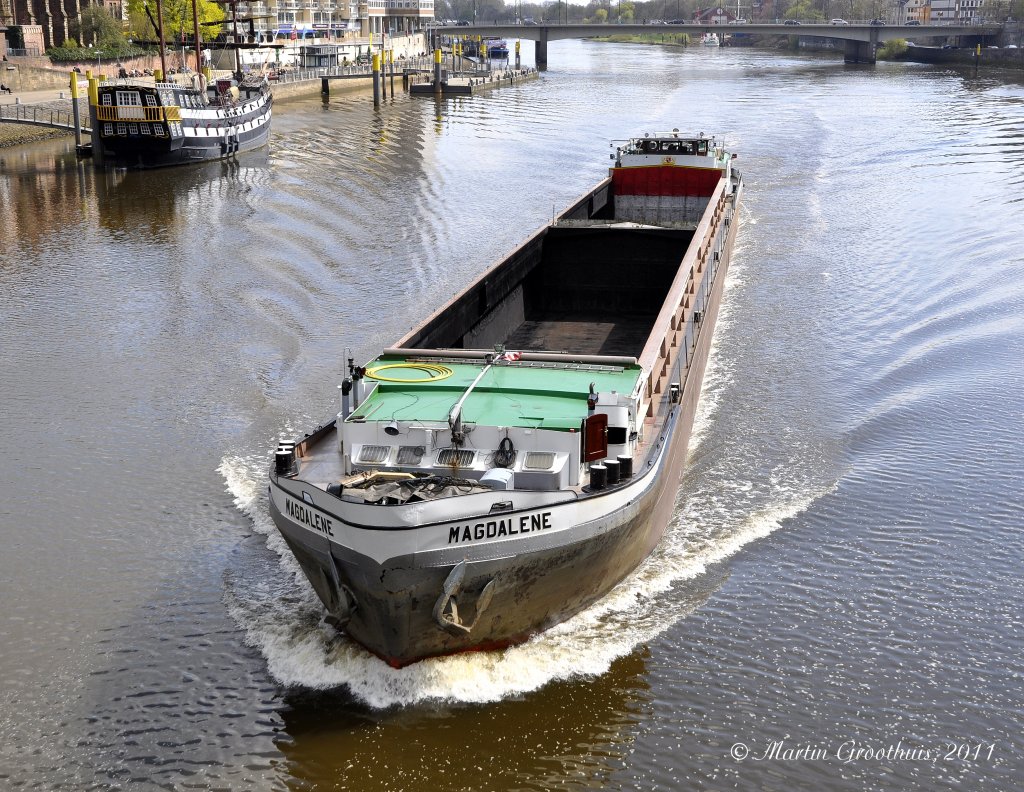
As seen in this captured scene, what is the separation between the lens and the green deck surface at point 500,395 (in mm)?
13516

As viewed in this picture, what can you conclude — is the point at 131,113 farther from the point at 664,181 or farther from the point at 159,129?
the point at 664,181

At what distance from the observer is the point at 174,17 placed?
7562 cm

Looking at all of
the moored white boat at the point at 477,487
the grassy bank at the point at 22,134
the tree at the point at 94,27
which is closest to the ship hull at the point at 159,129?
the grassy bank at the point at 22,134

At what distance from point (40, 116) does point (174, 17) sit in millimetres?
23245

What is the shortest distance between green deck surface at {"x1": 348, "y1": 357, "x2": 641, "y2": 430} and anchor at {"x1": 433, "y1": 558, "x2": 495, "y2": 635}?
81.8 inches

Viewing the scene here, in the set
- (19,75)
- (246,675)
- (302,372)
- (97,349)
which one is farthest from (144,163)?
(246,675)

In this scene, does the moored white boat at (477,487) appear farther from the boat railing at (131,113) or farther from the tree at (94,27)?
the tree at (94,27)

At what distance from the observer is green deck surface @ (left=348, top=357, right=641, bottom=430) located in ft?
44.3

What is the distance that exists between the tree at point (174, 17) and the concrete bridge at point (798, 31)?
4335cm

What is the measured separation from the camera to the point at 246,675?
12.8 m

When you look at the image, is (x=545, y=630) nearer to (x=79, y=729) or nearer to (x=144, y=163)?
(x=79, y=729)

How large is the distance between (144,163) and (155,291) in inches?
871

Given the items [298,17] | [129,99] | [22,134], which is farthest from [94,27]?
[298,17]

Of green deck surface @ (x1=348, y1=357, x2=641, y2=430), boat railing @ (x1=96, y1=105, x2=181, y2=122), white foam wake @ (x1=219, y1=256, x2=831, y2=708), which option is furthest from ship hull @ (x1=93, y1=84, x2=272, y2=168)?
green deck surface @ (x1=348, y1=357, x2=641, y2=430)
